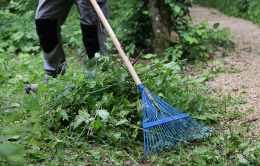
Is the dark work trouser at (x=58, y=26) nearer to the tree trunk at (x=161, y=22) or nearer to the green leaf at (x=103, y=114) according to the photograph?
the green leaf at (x=103, y=114)

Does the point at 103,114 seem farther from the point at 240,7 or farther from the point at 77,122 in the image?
the point at 240,7

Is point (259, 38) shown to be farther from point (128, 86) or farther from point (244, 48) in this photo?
point (128, 86)

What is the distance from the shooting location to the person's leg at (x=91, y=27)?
87.2 inches

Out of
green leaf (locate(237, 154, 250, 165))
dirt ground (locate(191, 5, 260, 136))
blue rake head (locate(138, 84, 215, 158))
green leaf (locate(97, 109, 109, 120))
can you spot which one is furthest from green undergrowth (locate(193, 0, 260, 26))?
green leaf (locate(97, 109, 109, 120))

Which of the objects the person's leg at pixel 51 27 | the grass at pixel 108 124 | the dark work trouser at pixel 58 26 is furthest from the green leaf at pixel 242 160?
the person's leg at pixel 51 27

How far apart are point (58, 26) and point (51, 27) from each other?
83mm

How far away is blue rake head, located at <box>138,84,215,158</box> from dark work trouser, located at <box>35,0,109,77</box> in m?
0.75

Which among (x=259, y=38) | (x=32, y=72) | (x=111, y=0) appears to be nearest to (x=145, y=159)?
(x=32, y=72)

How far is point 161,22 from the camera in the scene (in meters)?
3.38

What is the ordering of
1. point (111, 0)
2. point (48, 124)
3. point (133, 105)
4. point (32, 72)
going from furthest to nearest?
point (111, 0), point (32, 72), point (133, 105), point (48, 124)

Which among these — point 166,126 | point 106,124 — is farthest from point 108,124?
point 166,126

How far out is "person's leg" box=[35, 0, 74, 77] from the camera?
2.19 meters

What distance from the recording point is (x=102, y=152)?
1.57 metres

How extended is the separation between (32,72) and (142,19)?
1652 mm
